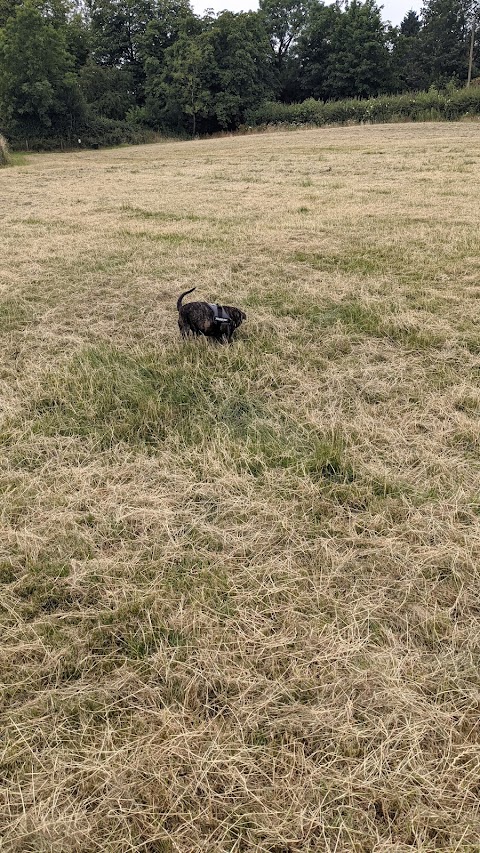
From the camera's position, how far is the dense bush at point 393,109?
2750cm

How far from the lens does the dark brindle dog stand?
3.85 meters

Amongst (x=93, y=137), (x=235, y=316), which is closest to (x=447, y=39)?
(x=93, y=137)

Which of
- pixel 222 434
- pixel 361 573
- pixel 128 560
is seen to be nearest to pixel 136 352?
pixel 222 434

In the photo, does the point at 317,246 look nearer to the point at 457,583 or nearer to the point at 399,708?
the point at 457,583

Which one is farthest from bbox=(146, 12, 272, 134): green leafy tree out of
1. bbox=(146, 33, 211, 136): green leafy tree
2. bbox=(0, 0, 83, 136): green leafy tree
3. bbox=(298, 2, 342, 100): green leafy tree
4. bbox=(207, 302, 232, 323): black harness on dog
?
bbox=(207, 302, 232, 323): black harness on dog

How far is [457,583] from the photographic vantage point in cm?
194

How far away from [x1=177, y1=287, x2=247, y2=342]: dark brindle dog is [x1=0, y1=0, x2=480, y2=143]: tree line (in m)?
37.1

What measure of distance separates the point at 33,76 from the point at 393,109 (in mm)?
23845

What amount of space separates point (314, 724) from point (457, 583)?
848 mm

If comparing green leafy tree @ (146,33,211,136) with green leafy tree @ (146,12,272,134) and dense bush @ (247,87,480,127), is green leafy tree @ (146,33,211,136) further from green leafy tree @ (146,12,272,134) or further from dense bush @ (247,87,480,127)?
dense bush @ (247,87,480,127)

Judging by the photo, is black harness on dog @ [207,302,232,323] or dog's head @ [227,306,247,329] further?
dog's head @ [227,306,247,329]

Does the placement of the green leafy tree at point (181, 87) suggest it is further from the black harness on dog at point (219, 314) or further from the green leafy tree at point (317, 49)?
the black harness on dog at point (219, 314)

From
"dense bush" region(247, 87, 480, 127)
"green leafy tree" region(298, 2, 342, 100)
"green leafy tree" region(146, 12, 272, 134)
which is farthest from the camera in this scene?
"green leafy tree" region(298, 2, 342, 100)

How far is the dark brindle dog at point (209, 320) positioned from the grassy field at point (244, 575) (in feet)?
0.49
